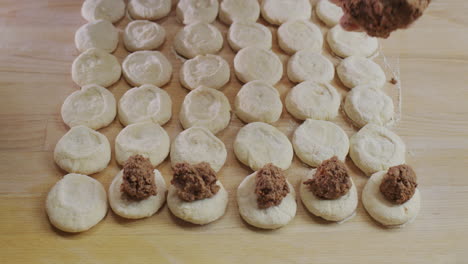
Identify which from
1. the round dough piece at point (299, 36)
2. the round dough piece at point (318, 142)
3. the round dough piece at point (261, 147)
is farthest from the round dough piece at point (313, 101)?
the round dough piece at point (299, 36)

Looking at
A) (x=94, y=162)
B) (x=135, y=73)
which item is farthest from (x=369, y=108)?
(x=94, y=162)

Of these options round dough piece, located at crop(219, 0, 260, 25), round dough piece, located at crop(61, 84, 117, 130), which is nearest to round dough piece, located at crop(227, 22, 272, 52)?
round dough piece, located at crop(219, 0, 260, 25)

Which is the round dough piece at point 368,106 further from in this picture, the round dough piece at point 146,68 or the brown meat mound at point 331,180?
the round dough piece at point 146,68

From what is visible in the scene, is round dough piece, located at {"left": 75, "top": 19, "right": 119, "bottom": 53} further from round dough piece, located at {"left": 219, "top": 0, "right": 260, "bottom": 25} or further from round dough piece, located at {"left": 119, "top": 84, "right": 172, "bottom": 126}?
round dough piece, located at {"left": 219, "top": 0, "right": 260, "bottom": 25}

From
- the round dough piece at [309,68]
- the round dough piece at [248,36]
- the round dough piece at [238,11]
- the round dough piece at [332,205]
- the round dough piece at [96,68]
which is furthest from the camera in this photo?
the round dough piece at [238,11]

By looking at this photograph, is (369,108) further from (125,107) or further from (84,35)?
(84,35)
